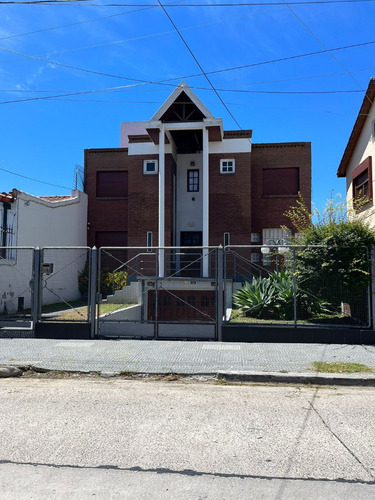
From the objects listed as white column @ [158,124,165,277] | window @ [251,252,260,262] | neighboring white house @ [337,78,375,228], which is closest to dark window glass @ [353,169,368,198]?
neighboring white house @ [337,78,375,228]

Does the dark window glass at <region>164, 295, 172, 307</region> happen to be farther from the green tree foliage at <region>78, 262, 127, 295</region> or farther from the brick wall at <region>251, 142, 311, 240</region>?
the brick wall at <region>251, 142, 311, 240</region>

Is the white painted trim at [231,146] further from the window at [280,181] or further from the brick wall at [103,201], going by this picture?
the brick wall at [103,201]

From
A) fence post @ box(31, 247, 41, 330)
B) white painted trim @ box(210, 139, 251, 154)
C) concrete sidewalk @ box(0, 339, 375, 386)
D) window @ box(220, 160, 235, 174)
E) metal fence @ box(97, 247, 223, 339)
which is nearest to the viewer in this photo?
concrete sidewalk @ box(0, 339, 375, 386)

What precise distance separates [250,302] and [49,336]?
500 centimetres

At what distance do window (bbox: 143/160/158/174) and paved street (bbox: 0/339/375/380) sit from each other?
12.1 m

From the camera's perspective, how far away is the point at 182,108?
61.0 feet

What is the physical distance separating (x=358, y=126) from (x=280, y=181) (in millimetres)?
4616

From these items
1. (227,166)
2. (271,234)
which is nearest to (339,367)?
(271,234)

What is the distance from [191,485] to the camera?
135 inches

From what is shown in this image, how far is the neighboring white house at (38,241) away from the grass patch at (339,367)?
6.38 metres

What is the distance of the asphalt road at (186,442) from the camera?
3.40 m

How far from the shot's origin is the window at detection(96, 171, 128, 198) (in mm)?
21688

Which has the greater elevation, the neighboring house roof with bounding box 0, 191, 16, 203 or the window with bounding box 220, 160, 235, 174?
the window with bounding box 220, 160, 235, 174

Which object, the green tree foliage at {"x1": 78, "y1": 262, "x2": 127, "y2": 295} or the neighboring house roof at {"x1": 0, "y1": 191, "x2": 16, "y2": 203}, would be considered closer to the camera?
the neighboring house roof at {"x1": 0, "y1": 191, "x2": 16, "y2": 203}
